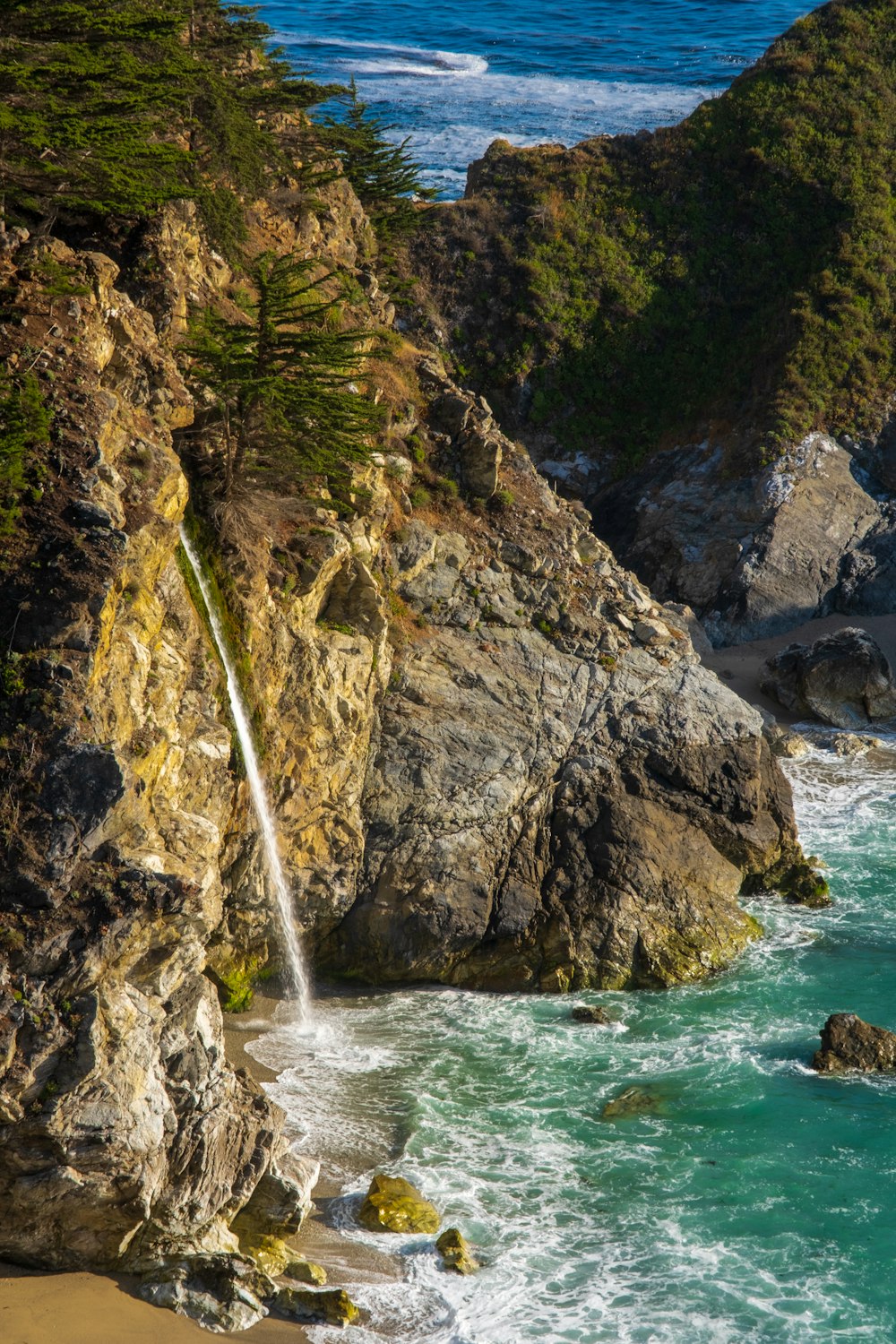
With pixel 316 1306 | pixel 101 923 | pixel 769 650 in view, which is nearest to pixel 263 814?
pixel 101 923

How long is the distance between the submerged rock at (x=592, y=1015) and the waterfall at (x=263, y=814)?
417 cm

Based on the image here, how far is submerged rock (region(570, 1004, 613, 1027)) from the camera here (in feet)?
57.9

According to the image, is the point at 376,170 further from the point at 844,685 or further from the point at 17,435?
the point at 17,435

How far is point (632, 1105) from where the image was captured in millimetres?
15445

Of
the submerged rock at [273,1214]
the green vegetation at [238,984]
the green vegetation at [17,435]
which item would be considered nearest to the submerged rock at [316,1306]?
the submerged rock at [273,1214]

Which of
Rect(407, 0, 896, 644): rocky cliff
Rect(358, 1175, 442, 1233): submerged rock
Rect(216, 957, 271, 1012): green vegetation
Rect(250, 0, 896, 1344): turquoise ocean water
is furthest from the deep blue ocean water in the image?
Rect(358, 1175, 442, 1233): submerged rock

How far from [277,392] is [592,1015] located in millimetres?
10475

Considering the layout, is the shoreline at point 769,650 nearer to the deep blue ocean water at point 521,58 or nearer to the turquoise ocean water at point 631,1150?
the turquoise ocean water at point 631,1150

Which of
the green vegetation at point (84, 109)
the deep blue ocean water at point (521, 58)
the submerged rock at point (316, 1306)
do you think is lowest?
the submerged rock at point (316, 1306)

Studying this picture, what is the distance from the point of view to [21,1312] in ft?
33.2

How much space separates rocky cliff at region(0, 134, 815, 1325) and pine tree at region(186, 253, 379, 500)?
650 mm

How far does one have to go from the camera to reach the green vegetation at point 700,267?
41.8m

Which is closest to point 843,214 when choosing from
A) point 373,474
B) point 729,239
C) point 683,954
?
point 729,239

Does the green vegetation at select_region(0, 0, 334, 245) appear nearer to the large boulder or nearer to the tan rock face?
the tan rock face
